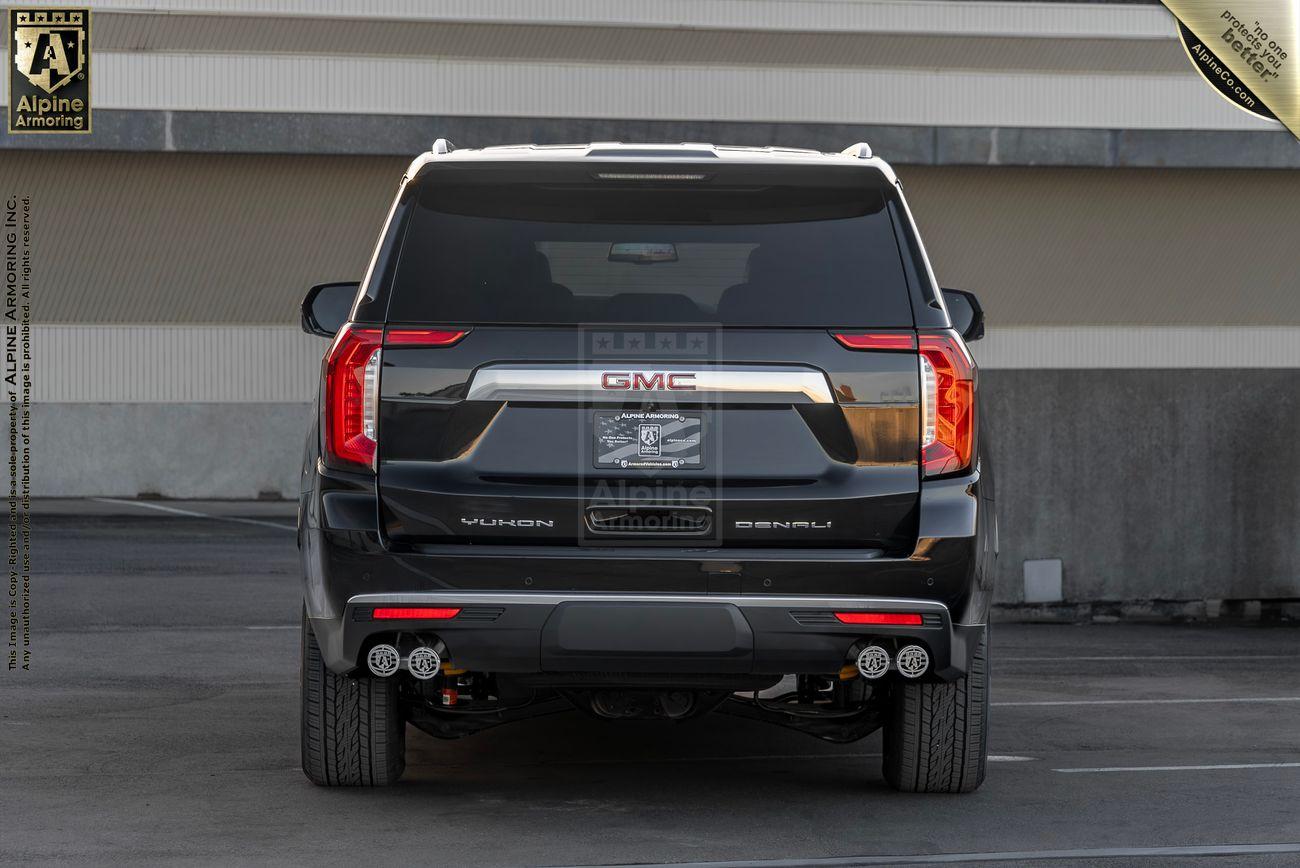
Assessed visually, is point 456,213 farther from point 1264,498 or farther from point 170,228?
point 170,228

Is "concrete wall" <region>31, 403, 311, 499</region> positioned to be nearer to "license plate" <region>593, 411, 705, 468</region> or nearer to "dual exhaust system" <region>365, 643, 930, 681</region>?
"dual exhaust system" <region>365, 643, 930, 681</region>

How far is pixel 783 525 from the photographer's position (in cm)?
559

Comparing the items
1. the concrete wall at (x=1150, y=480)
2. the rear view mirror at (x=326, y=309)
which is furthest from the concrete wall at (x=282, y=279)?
the rear view mirror at (x=326, y=309)

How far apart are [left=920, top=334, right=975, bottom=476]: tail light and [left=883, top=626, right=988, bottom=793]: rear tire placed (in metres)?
0.81

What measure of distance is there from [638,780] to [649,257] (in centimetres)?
201

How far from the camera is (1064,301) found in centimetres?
2900

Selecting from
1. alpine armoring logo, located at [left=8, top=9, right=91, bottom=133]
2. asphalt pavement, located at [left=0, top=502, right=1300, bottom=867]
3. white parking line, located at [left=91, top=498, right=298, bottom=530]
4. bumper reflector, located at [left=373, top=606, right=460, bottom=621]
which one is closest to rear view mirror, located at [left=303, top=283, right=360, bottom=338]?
bumper reflector, located at [left=373, top=606, right=460, bottom=621]

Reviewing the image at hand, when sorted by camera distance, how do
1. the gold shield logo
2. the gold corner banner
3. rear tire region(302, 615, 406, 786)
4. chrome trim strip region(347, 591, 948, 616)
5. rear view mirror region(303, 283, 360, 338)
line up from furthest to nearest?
the gold shield logo < the gold corner banner < rear view mirror region(303, 283, 360, 338) < rear tire region(302, 615, 406, 786) < chrome trim strip region(347, 591, 948, 616)

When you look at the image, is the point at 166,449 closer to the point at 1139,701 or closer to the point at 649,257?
the point at 1139,701

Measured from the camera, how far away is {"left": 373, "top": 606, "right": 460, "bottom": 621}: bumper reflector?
5.59 metres

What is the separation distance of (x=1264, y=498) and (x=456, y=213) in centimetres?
820

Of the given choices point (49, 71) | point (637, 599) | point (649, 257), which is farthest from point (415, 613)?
point (49, 71)

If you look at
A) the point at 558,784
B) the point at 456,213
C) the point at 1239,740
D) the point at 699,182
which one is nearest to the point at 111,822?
the point at 558,784

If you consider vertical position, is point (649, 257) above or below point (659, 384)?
above
